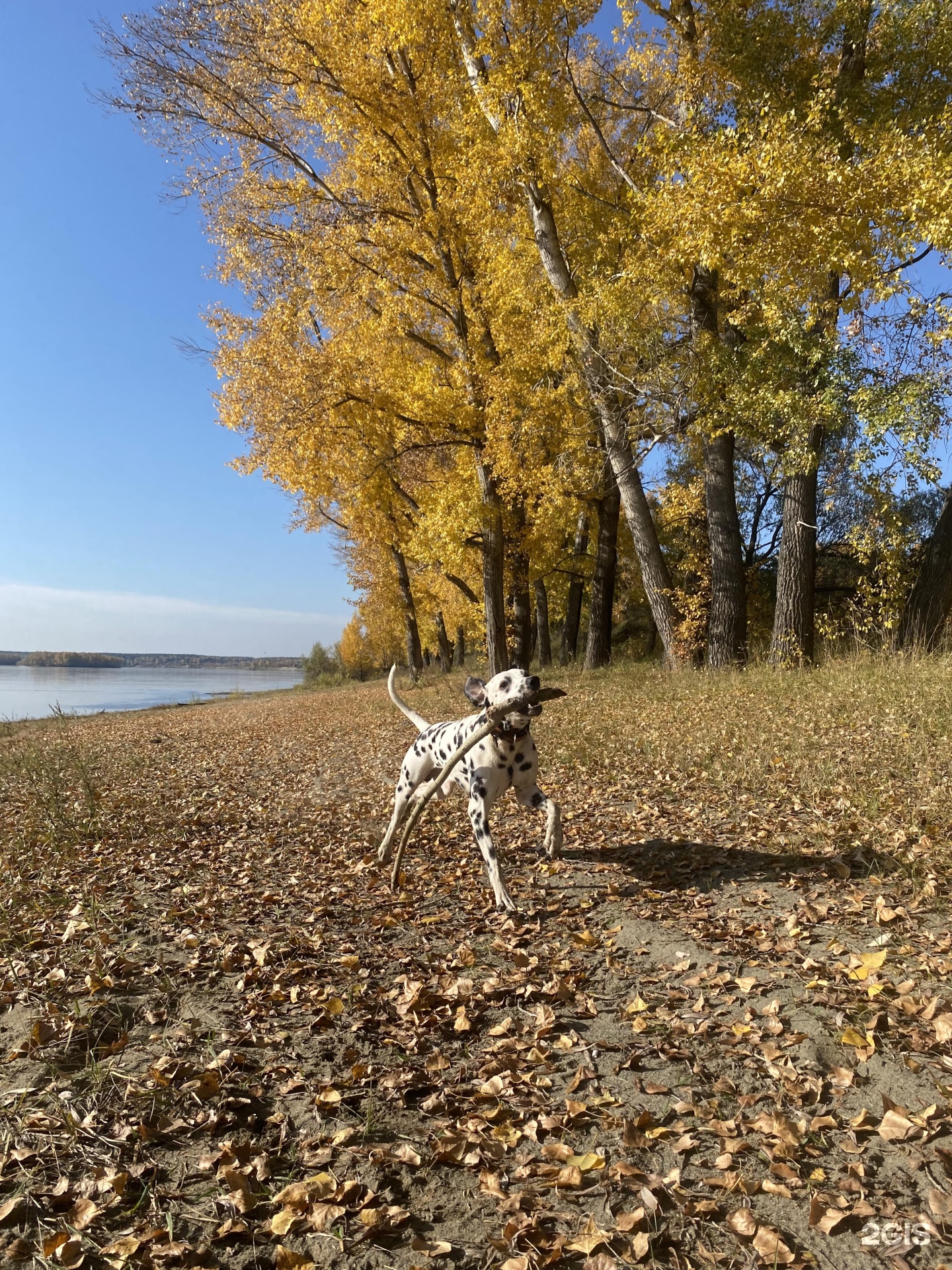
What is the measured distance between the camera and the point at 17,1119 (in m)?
3.16

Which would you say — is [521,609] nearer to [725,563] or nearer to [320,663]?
[725,563]

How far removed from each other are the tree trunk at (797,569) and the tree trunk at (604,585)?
6844 millimetres

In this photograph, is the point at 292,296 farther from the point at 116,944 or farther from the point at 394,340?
the point at 116,944

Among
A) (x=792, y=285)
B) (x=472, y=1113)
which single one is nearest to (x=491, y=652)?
(x=792, y=285)

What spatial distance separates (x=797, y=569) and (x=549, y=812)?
9885 mm

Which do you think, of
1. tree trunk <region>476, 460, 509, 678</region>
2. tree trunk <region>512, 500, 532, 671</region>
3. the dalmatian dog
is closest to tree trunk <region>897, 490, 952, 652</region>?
tree trunk <region>476, 460, 509, 678</region>

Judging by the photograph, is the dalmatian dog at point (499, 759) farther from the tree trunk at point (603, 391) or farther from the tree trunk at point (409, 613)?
the tree trunk at point (409, 613)

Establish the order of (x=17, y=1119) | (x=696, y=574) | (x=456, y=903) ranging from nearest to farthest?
(x=17, y=1119) → (x=456, y=903) → (x=696, y=574)

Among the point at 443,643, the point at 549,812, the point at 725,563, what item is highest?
the point at 725,563

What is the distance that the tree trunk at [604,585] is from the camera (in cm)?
1997

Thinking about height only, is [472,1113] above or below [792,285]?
below

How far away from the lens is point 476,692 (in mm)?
5215

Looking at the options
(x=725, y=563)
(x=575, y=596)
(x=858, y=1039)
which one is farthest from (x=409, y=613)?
(x=858, y=1039)

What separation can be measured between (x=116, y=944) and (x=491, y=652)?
12.6 m
